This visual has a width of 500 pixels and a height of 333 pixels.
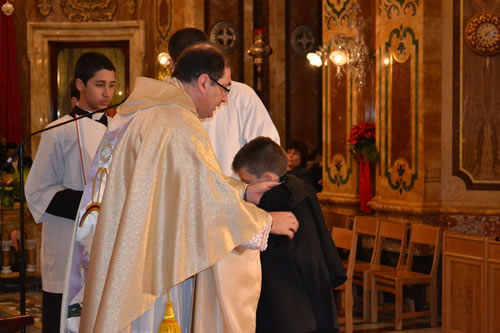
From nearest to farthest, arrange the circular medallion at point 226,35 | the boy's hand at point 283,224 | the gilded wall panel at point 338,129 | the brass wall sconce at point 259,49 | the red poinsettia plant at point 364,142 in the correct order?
1. the boy's hand at point 283,224
2. the red poinsettia plant at point 364,142
3. the gilded wall panel at point 338,129
4. the brass wall sconce at point 259,49
5. the circular medallion at point 226,35

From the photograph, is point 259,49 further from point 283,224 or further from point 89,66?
point 283,224

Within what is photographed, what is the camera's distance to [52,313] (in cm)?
395

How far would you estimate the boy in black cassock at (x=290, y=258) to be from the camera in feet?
11.9

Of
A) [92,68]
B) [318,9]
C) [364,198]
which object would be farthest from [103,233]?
[318,9]

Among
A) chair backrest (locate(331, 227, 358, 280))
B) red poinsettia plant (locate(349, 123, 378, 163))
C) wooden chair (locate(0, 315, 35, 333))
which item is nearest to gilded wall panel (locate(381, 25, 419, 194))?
red poinsettia plant (locate(349, 123, 378, 163))

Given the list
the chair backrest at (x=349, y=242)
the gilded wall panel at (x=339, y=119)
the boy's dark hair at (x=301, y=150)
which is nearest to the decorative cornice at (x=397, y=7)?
the gilded wall panel at (x=339, y=119)

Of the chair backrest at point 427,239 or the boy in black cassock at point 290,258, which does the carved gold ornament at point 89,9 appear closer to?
the chair backrest at point 427,239

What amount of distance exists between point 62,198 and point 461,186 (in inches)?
220

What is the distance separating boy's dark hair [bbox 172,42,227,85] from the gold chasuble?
154 mm

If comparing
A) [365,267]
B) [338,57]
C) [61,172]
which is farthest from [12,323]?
[338,57]

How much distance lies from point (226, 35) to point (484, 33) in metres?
Answer: 6.13

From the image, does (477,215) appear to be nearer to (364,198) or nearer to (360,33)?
(364,198)

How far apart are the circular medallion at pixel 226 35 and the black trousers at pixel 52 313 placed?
9883 millimetres

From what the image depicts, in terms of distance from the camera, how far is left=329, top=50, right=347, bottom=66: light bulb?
31.4 ft
